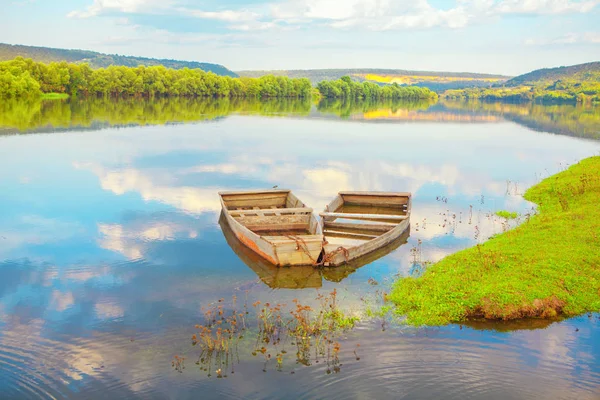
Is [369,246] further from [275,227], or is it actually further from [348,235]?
[275,227]

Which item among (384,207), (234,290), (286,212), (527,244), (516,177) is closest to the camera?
(234,290)

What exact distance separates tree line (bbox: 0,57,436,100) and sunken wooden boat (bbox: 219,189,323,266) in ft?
284

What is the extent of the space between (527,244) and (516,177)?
62.9 ft

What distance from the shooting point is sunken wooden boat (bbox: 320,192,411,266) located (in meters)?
17.7

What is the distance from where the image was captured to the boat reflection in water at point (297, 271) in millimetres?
16514

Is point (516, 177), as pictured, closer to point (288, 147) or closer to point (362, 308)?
point (288, 147)

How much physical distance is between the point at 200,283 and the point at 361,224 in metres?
7.74

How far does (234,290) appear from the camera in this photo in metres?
15.8

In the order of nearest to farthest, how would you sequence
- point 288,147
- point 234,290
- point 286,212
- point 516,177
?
1. point 234,290
2. point 286,212
3. point 516,177
4. point 288,147

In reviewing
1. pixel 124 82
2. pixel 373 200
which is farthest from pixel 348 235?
pixel 124 82

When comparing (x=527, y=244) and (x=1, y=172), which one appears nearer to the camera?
(x=527, y=244)

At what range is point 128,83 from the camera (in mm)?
127500

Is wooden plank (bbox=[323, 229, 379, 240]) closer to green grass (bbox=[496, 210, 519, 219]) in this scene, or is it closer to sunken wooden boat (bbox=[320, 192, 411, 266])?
sunken wooden boat (bbox=[320, 192, 411, 266])

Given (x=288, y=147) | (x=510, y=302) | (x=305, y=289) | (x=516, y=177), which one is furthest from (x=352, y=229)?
(x=288, y=147)
